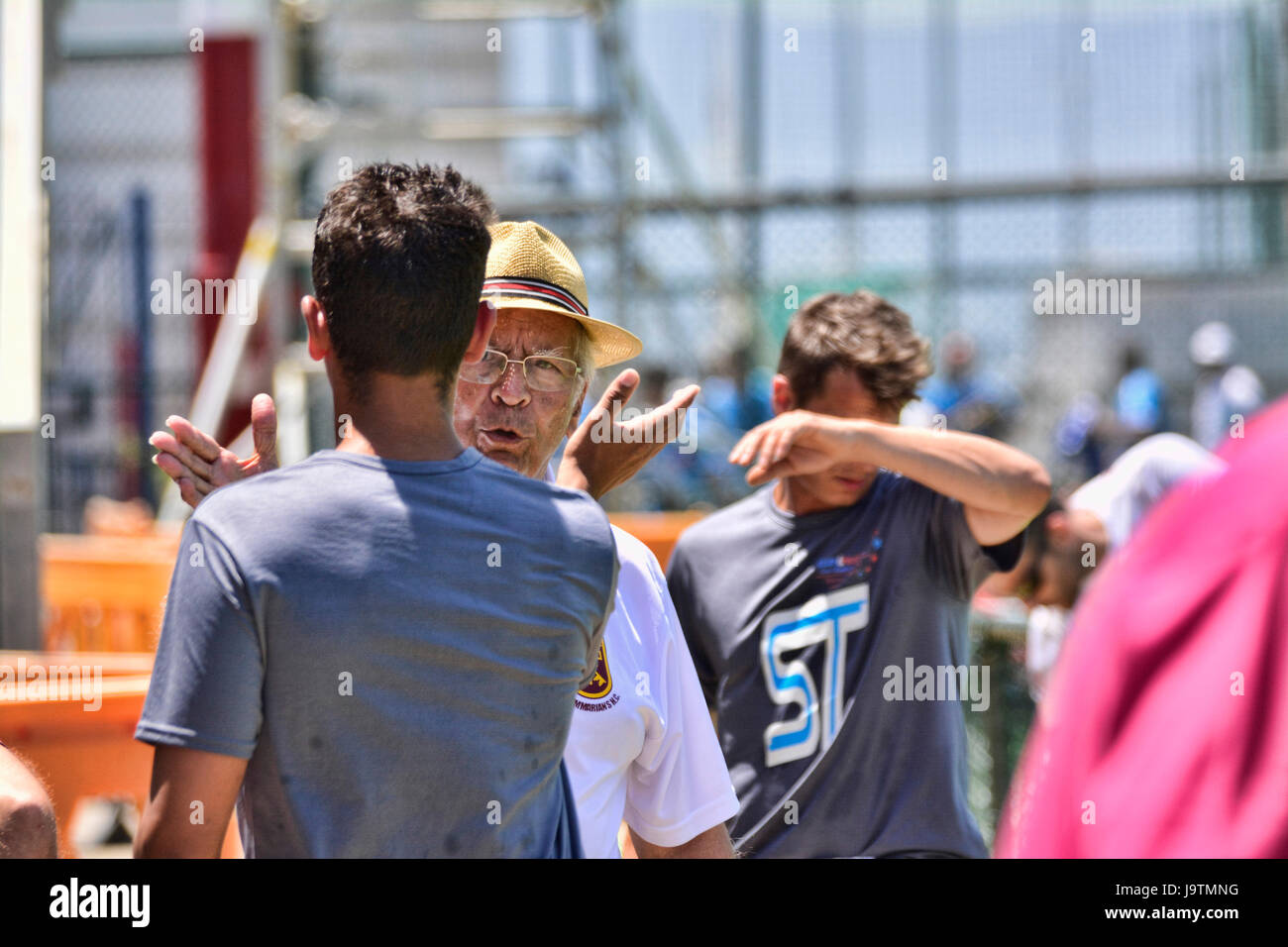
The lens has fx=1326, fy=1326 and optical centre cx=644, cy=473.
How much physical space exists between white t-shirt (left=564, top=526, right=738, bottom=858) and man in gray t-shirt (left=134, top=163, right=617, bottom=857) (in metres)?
0.35

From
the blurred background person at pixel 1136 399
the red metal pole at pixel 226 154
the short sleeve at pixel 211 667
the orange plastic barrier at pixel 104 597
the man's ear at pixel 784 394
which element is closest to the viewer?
the short sleeve at pixel 211 667

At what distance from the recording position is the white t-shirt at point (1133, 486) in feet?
17.1

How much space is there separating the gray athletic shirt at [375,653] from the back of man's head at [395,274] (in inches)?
6.0

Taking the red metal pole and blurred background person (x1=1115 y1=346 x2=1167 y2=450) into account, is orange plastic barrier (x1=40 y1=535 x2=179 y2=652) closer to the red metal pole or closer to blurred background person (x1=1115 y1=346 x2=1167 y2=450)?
the red metal pole

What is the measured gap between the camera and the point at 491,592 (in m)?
1.68

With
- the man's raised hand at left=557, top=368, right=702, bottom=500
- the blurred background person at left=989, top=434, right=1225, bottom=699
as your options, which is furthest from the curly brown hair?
the blurred background person at left=989, top=434, right=1225, bottom=699

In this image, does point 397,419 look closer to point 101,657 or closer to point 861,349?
point 861,349

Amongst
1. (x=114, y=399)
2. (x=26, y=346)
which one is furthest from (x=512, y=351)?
(x=114, y=399)

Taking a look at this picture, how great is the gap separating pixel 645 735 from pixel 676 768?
0.09 m

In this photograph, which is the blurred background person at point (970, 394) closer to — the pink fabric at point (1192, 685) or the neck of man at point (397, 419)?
the neck of man at point (397, 419)

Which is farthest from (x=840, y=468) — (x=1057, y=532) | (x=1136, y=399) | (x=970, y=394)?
(x=1136, y=399)

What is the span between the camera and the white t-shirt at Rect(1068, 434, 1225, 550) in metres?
5.21
